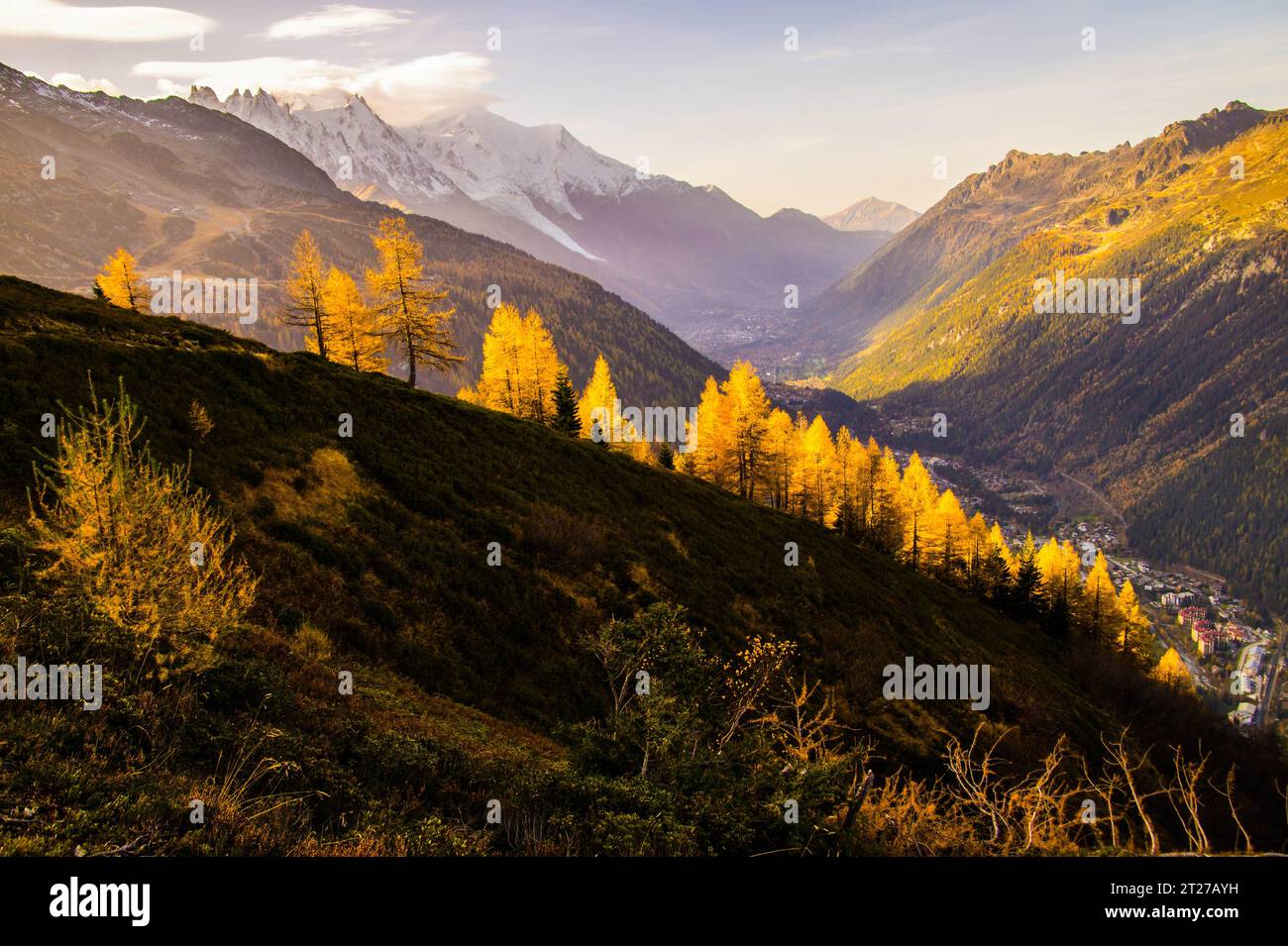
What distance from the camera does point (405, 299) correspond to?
46.4 meters

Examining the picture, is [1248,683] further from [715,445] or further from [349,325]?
[349,325]

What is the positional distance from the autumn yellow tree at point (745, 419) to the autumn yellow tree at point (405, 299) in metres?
27.8

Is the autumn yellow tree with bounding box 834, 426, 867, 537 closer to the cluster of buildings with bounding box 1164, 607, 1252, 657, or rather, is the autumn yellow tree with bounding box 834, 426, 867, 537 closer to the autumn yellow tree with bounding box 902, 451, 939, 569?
the autumn yellow tree with bounding box 902, 451, 939, 569

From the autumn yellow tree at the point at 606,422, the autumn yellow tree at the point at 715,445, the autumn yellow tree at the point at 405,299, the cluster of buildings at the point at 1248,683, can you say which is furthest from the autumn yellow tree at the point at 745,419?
the cluster of buildings at the point at 1248,683

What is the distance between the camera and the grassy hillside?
7.62 m

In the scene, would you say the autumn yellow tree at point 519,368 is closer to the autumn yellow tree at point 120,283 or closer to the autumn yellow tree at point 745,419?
the autumn yellow tree at point 745,419

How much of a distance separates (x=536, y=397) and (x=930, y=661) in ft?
137

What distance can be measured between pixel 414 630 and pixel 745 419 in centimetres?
4722

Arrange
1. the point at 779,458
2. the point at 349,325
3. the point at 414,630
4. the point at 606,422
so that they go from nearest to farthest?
1. the point at 414,630
2. the point at 349,325
3. the point at 606,422
4. the point at 779,458

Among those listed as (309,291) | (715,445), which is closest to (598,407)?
(715,445)

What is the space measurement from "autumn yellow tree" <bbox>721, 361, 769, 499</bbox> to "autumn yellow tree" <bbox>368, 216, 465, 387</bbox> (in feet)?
91.0

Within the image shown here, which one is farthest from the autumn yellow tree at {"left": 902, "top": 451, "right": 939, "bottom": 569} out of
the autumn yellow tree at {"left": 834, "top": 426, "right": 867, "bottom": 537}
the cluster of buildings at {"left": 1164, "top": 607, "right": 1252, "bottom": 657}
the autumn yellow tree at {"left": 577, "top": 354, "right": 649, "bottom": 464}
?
the cluster of buildings at {"left": 1164, "top": 607, "right": 1252, "bottom": 657}
